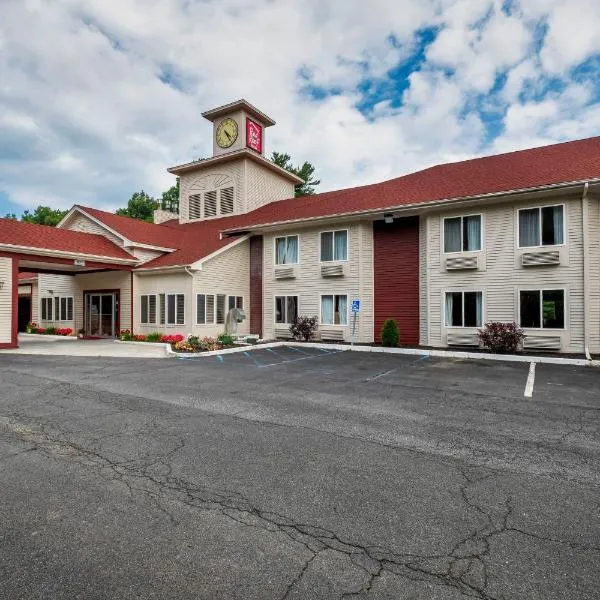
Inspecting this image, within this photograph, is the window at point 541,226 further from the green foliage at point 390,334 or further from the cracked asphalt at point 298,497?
the cracked asphalt at point 298,497

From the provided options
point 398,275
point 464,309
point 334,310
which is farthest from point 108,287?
point 464,309

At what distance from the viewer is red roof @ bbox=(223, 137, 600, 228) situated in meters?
15.2

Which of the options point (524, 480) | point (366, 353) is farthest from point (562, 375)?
point (524, 480)

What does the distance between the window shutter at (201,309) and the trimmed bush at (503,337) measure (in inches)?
496

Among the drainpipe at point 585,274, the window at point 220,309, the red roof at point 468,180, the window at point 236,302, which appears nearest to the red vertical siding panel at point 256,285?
the window at point 236,302

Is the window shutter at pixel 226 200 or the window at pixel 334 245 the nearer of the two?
the window at pixel 334 245

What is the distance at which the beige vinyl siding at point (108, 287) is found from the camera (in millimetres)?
21031

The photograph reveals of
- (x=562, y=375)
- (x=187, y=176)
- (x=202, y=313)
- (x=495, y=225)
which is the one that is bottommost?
(x=562, y=375)

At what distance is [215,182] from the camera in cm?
2731

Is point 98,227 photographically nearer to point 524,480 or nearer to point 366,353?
point 366,353

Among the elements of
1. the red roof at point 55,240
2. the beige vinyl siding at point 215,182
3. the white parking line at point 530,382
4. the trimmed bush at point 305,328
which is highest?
the beige vinyl siding at point 215,182

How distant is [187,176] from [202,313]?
1383 cm

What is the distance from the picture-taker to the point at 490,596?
2.45 m

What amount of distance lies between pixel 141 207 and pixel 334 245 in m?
44.5
